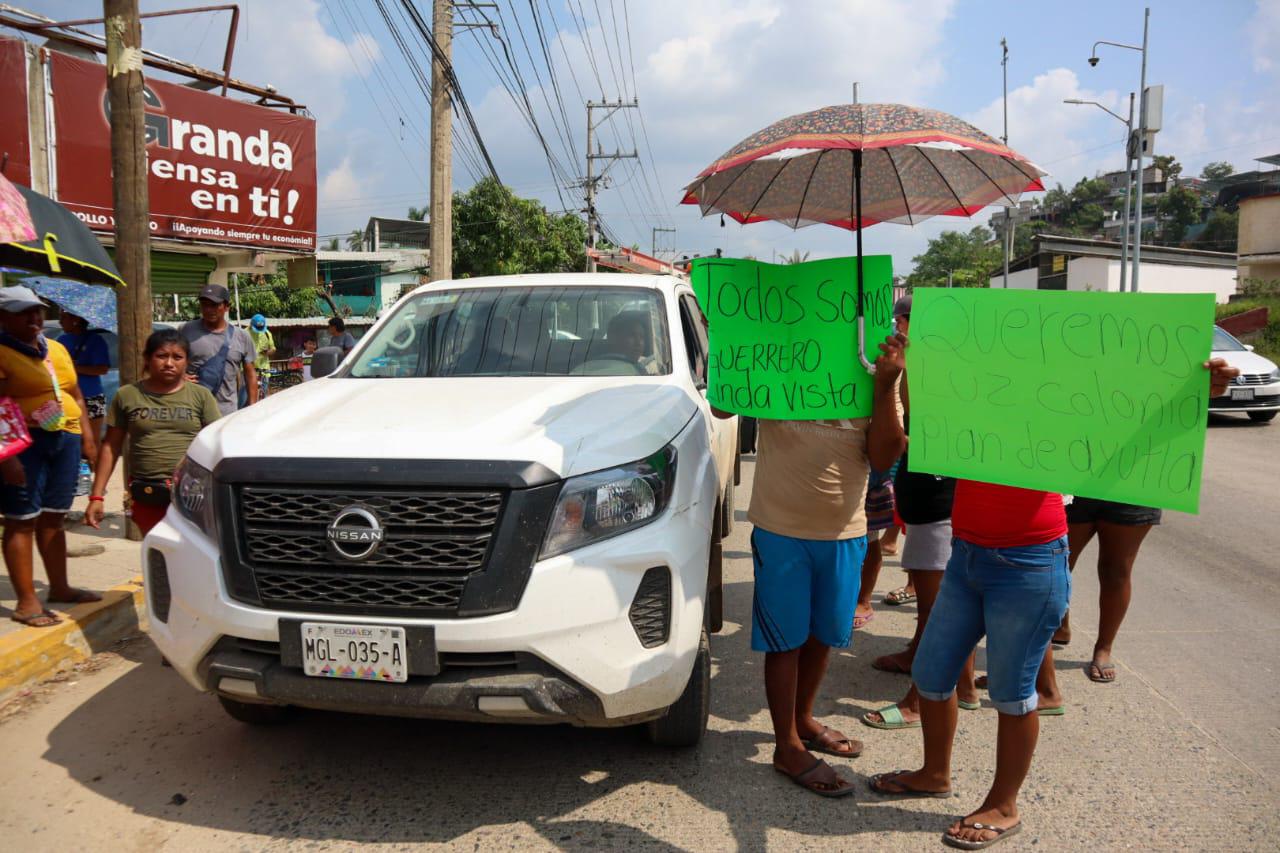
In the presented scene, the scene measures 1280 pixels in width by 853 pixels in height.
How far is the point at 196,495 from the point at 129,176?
4096 millimetres

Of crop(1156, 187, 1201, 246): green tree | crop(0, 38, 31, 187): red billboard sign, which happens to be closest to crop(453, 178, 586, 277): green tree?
crop(0, 38, 31, 187): red billboard sign

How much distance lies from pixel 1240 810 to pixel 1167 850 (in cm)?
44

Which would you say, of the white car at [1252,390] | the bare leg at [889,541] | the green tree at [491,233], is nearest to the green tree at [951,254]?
the green tree at [491,233]

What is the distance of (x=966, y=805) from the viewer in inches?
122

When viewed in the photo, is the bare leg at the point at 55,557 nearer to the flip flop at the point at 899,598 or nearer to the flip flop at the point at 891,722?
the flip flop at the point at 891,722

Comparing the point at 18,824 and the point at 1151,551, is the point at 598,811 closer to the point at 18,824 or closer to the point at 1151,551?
the point at 18,824

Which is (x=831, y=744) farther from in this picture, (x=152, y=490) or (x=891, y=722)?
(x=152, y=490)

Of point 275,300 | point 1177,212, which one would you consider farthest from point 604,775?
point 1177,212

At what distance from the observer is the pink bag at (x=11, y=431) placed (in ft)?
13.6

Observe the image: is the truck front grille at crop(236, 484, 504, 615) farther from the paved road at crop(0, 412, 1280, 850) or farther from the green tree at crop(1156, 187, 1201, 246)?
the green tree at crop(1156, 187, 1201, 246)

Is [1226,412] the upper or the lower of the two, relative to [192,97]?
lower

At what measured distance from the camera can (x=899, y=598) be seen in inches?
214

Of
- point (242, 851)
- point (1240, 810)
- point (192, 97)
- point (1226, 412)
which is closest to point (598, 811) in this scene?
point (242, 851)

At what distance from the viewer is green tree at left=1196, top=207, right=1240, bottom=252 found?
218 ft
